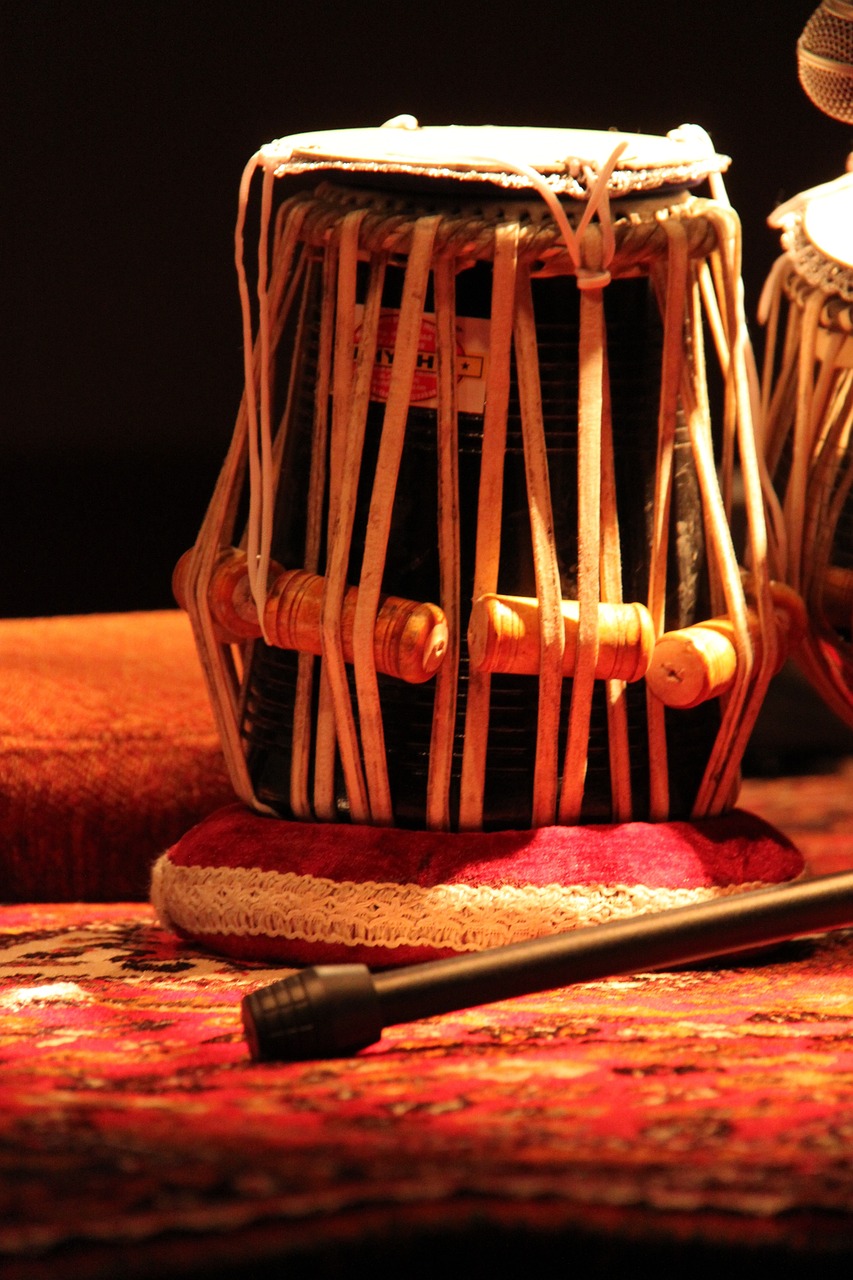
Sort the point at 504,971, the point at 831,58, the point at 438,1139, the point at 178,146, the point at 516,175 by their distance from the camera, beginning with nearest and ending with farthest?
the point at 438,1139 < the point at 504,971 < the point at 516,175 < the point at 831,58 < the point at 178,146

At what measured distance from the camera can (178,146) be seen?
8.09ft

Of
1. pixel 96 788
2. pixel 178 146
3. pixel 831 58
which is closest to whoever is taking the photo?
pixel 831 58

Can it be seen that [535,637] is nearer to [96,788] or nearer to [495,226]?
[495,226]

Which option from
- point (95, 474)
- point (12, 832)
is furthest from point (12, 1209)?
point (95, 474)

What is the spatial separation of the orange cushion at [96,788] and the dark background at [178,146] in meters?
0.77

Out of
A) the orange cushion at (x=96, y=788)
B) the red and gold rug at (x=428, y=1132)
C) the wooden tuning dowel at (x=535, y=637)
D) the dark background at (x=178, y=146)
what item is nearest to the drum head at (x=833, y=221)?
the wooden tuning dowel at (x=535, y=637)

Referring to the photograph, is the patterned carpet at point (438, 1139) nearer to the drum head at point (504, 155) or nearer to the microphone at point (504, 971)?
the microphone at point (504, 971)

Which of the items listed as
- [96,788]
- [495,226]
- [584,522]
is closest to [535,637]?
[584,522]

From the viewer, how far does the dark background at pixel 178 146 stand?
2416mm

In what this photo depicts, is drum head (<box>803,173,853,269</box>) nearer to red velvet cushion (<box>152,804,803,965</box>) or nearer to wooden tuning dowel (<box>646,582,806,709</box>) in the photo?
wooden tuning dowel (<box>646,582,806,709</box>)

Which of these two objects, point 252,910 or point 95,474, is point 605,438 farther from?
point 95,474

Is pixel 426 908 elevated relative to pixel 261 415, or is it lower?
lower

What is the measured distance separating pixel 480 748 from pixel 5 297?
1442mm

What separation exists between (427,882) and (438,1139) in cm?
44
